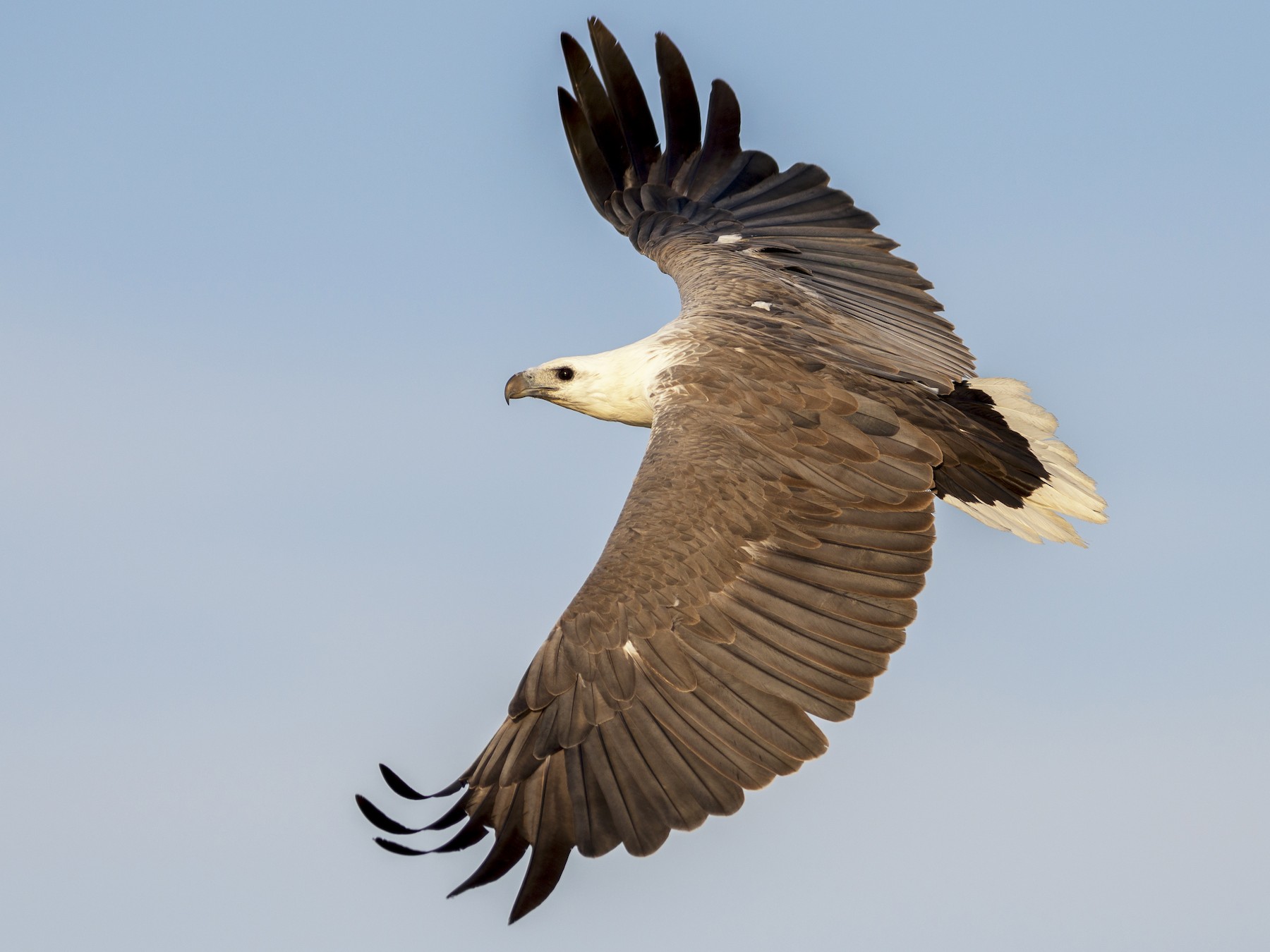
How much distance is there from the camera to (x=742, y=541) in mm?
7340

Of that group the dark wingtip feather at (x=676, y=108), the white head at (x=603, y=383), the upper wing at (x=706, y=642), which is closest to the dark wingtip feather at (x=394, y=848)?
the upper wing at (x=706, y=642)

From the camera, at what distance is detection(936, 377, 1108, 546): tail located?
866 centimetres

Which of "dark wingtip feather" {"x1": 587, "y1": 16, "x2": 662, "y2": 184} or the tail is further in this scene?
"dark wingtip feather" {"x1": 587, "y1": 16, "x2": 662, "y2": 184}

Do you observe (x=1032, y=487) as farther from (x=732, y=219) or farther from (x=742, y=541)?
(x=732, y=219)

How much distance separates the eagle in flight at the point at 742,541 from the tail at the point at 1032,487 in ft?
0.05

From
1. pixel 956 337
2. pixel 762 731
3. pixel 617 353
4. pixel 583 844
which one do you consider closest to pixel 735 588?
pixel 762 731

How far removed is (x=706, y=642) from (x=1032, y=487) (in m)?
2.88

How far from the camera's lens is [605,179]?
39.7 feet

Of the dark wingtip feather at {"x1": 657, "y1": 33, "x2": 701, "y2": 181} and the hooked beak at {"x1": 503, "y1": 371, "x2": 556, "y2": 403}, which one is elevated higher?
the dark wingtip feather at {"x1": 657, "y1": 33, "x2": 701, "y2": 181}

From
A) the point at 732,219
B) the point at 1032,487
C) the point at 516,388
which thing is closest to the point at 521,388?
the point at 516,388

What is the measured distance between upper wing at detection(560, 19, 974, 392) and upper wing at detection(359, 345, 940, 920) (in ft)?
5.77

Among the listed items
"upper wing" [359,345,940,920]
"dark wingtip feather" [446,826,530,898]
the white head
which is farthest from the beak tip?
"dark wingtip feather" [446,826,530,898]

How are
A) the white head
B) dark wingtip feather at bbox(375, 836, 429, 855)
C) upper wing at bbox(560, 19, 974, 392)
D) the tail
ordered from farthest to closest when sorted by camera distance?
upper wing at bbox(560, 19, 974, 392)
the white head
the tail
dark wingtip feather at bbox(375, 836, 429, 855)

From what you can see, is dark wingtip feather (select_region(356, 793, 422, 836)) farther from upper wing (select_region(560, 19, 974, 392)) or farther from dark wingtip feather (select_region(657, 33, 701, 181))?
dark wingtip feather (select_region(657, 33, 701, 181))
